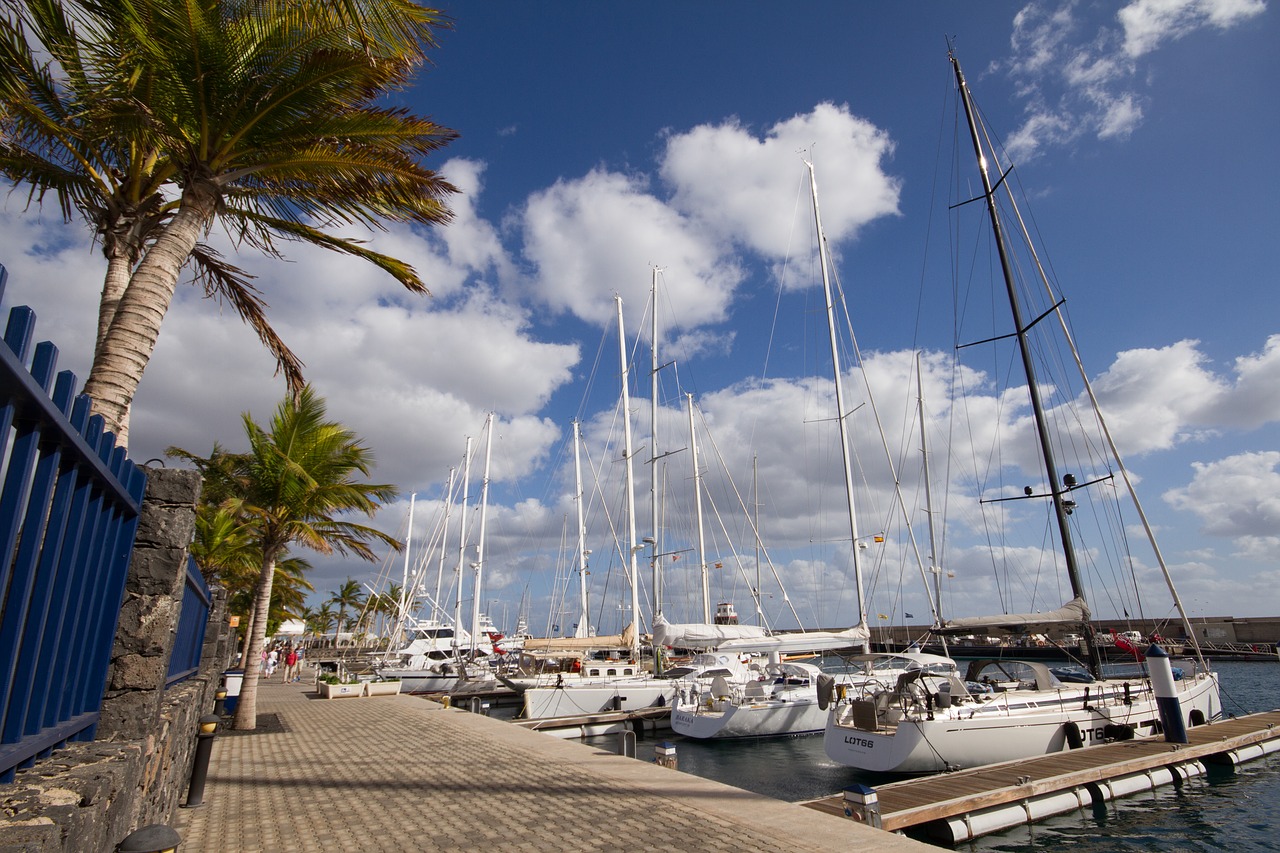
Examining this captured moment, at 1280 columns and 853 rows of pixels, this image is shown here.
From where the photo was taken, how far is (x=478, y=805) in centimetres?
746

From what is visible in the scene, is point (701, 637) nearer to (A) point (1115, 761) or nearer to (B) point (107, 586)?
(A) point (1115, 761)

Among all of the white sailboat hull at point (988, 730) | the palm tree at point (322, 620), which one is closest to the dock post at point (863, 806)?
the white sailboat hull at point (988, 730)

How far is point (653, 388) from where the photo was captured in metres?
32.8

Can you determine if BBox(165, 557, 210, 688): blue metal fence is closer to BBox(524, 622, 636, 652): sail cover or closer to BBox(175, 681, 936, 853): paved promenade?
BBox(175, 681, 936, 853): paved promenade

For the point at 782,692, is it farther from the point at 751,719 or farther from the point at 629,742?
the point at 629,742

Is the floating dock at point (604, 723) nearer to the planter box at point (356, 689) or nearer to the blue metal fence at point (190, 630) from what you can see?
the planter box at point (356, 689)

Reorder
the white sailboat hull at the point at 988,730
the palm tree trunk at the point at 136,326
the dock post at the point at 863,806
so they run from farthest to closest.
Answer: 1. the white sailboat hull at the point at 988,730
2. the dock post at the point at 863,806
3. the palm tree trunk at the point at 136,326

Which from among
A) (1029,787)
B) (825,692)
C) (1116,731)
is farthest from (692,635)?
(1029,787)

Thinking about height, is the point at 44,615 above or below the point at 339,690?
above

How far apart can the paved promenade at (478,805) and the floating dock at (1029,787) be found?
227 cm

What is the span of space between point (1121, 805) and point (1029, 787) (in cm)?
319

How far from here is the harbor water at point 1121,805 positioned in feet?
35.1

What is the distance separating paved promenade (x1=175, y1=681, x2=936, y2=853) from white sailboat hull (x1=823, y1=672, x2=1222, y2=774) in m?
6.81

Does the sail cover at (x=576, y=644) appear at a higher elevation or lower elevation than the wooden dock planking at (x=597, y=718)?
higher
